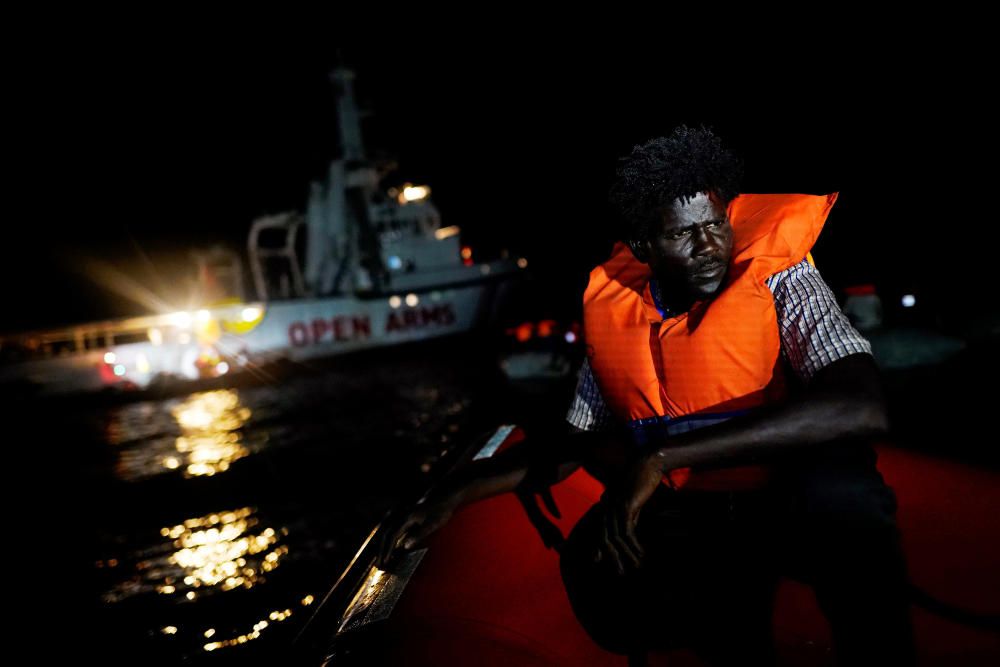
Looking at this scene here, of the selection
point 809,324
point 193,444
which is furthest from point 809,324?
point 193,444

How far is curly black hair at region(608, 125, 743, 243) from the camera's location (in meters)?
1.83

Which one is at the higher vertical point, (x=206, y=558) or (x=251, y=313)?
(x=251, y=313)

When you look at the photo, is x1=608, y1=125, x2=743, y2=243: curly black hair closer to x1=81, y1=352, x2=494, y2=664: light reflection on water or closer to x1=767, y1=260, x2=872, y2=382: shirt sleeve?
x1=767, y1=260, x2=872, y2=382: shirt sleeve

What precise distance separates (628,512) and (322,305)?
2179cm

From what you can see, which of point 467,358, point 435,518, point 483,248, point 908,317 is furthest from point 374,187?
point 483,248

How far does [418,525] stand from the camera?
196 cm

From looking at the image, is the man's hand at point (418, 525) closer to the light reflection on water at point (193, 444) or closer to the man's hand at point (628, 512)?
the man's hand at point (628, 512)

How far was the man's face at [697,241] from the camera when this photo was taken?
6.02 ft

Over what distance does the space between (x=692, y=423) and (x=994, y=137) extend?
34.0 metres

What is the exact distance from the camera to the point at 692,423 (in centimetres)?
174

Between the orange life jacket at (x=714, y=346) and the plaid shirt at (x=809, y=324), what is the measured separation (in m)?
0.03

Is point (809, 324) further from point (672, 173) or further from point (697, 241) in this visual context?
point (672, 173)

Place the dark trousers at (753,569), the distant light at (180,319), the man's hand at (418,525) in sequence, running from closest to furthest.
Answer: the dark trousers at (753,569) < the man's hand at (418,525) < the distant light at (180,319)

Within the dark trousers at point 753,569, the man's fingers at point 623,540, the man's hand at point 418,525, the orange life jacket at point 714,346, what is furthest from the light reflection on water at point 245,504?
the orange life jacket at point 714,346
